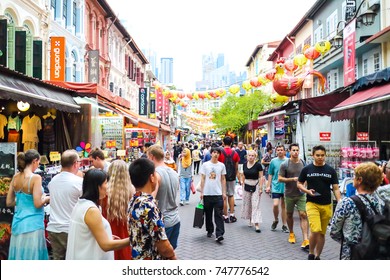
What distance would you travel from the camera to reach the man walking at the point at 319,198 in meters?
5.62

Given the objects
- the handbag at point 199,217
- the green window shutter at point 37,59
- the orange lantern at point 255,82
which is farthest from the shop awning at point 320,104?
the green window shutter at point 37,59

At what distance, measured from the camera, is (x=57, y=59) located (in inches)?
622

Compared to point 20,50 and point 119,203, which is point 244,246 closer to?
point 119,203

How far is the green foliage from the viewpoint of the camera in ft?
107

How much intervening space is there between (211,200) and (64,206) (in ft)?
11.4

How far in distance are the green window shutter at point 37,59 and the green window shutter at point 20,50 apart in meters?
0.96

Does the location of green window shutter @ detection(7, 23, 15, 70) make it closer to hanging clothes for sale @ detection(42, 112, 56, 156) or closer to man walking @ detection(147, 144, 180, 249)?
hanging clothes for sale @ detection(42, 112, 56, 156)

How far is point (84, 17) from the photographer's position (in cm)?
2112

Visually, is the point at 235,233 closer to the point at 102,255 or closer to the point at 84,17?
the point at 102,255

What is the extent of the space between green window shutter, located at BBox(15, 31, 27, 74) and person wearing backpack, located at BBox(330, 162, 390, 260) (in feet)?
39.8

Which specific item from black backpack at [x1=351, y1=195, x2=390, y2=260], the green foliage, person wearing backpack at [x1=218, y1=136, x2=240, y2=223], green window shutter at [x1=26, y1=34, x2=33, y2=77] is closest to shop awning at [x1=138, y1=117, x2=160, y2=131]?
green window shutter at [x1=26, y1=34, x2=33, y2=77]

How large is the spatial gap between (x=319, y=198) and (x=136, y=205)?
356 centimetres

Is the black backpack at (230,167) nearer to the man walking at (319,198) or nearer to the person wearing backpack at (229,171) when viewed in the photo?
the person wearing backpack at (229,171)
